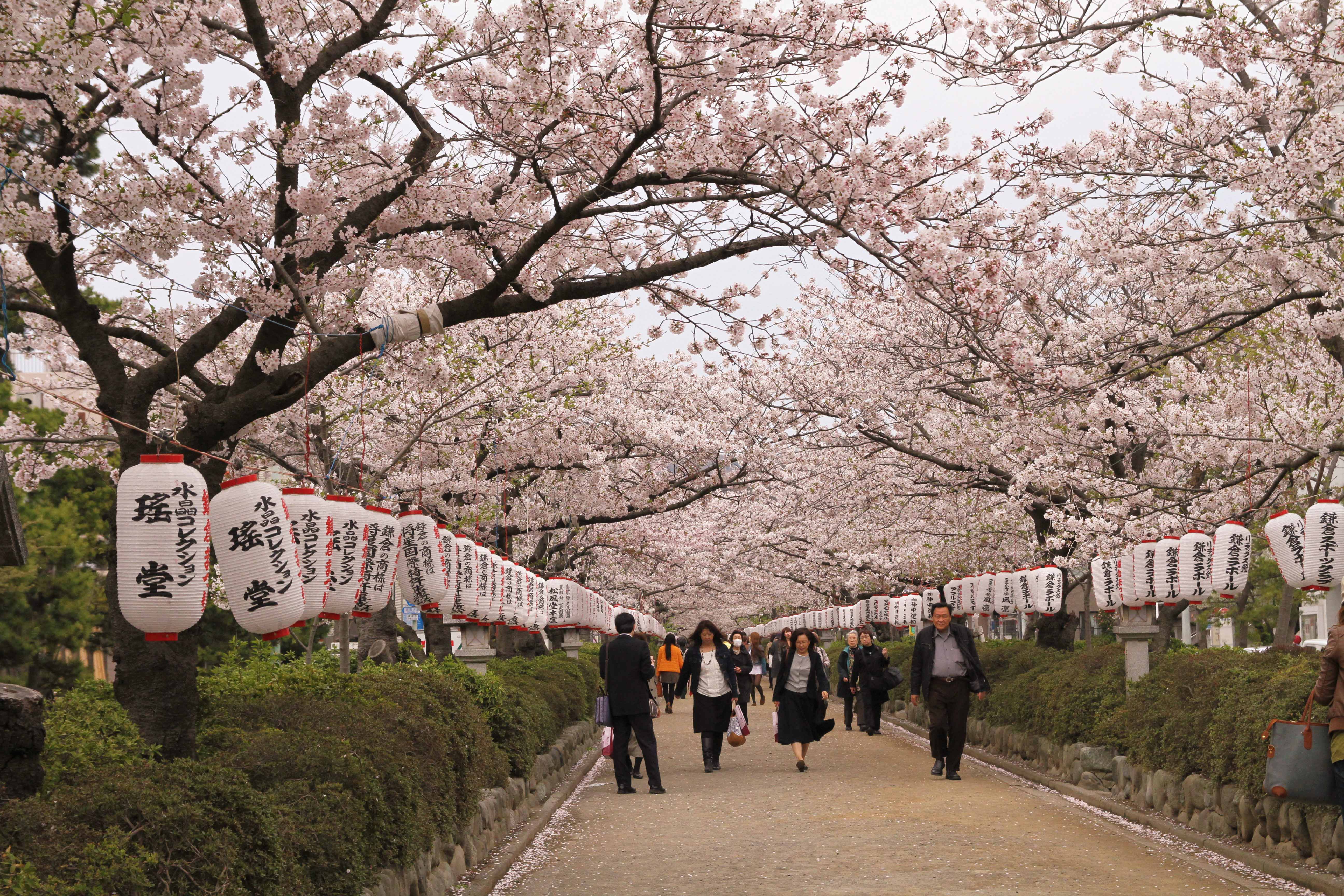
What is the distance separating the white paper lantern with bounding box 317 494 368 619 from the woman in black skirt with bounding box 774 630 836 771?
337 inches

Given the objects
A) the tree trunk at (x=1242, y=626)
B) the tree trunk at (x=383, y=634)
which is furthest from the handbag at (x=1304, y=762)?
the tree trunk at (x=1242, y=626)

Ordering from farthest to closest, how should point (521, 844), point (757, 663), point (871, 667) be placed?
point (757, 663) → point (871, 667) → point (521, 844)

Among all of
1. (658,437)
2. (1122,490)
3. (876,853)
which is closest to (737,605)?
(658,437)

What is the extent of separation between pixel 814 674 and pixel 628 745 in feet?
9.65

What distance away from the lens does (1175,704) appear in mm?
11008

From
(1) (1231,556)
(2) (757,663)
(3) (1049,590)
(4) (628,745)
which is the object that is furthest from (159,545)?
(2) (757,663)

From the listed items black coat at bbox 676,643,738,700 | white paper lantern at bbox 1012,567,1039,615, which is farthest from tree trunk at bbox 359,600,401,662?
white paper lantern at bbox 1012,567,1039,615

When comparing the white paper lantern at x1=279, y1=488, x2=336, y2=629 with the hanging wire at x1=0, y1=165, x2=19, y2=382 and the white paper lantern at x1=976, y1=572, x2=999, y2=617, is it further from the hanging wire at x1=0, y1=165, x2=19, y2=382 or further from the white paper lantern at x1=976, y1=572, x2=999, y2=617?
the white paper lantern at x1=976, y1=572, x2=999, y2=617

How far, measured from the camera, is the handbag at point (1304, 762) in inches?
297

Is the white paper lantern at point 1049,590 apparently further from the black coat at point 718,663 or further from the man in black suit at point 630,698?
the man in black suit at point 630,698

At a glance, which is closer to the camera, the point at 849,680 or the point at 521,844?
the point at 521,844

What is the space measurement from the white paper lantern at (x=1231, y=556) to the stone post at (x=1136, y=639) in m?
1.14

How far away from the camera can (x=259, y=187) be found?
359 inches

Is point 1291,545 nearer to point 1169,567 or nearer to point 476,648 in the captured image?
point 1169,567
